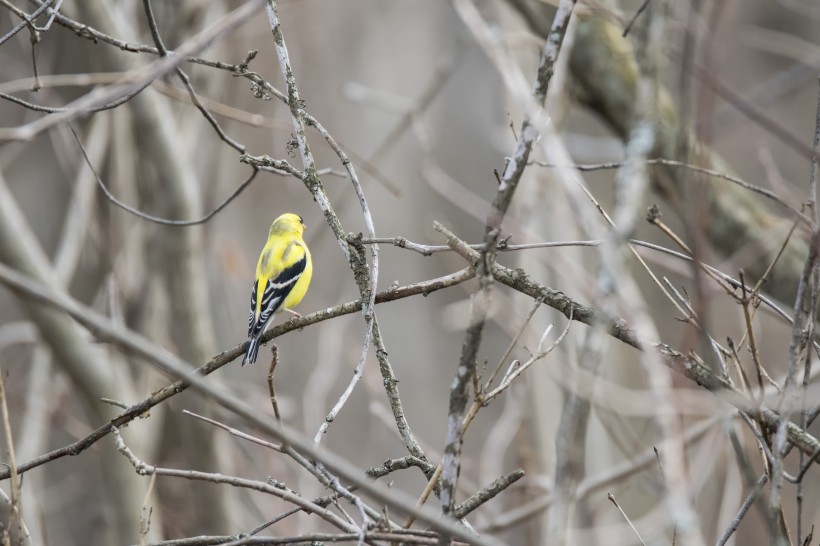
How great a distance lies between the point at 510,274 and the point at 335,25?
9.69 m

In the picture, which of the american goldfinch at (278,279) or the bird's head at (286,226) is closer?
the american goldfinch at (278,279)

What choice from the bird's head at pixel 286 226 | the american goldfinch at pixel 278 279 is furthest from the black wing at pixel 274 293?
the bird's head at pixel 286 226

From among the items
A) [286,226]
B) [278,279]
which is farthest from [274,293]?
[286,226]

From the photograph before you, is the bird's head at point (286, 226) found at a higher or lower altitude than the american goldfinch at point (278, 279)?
higher

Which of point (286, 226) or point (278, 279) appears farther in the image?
point (286, 226)

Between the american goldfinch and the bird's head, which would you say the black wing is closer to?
the american goldfinch

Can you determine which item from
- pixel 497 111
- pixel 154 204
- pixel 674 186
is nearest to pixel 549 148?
pixel 674 186

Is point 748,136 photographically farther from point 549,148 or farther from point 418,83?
point 549,148

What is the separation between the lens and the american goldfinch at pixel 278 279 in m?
3.17

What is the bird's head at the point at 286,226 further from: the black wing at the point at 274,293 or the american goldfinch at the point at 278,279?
the black wing at the point at 274,293

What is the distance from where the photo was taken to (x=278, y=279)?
3.35 meters

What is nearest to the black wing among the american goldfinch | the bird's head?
the american goldfinch

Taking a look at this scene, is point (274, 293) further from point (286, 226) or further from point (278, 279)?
point (286, 226)

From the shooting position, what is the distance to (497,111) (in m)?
10.4
